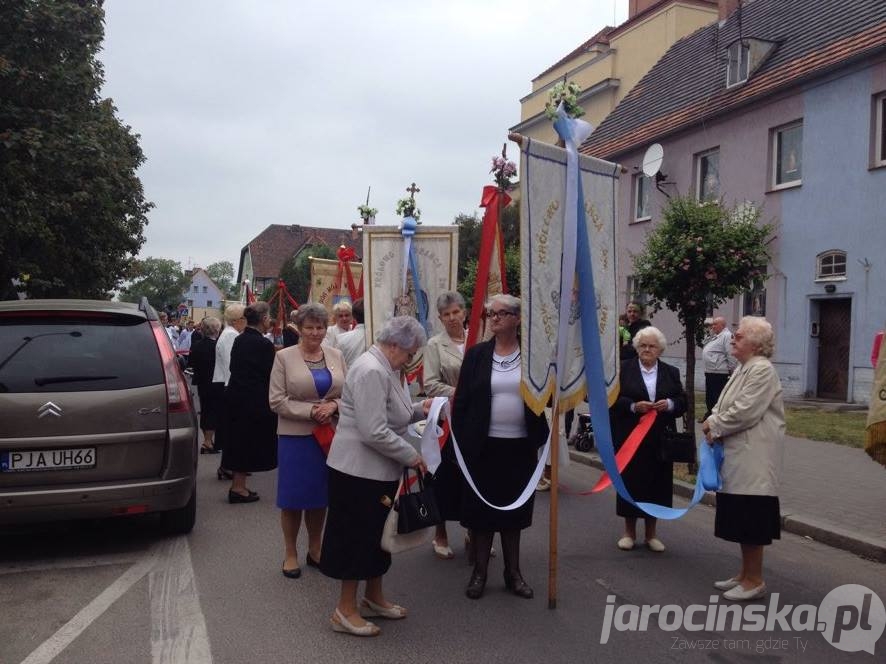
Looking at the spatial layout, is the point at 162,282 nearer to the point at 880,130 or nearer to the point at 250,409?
the point at 880,130

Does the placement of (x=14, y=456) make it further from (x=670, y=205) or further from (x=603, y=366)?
(x=670, y=205)

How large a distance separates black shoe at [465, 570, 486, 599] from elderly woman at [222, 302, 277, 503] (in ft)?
9.55

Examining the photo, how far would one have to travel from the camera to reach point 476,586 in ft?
16.7

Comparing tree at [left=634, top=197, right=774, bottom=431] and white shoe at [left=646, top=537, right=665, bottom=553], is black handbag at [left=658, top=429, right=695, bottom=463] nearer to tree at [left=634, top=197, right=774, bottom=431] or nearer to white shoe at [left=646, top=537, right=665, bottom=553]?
white shoe at [left=646, top=537, right=665, bottom=553]

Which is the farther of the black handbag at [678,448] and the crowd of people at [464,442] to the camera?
the black handbag at [678,448]

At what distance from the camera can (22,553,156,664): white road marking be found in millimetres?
4129

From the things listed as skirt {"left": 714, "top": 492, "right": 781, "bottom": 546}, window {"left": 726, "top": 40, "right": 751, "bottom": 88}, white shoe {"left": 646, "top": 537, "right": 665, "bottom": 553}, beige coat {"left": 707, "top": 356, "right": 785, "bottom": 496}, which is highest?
window {"left": 726, "top": 40, "right": 751, "bottom": 88}

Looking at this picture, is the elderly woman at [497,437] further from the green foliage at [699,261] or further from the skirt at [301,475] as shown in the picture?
the green foliage at [699,261]

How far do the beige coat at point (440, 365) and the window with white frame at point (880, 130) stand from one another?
14156mm

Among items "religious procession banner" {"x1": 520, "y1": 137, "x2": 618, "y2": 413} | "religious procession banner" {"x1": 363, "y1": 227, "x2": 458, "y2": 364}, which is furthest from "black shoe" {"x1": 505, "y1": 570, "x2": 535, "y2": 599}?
"religious procession banner" {"x1": 363, "y1": 227, "x2": 458, "y2": 364}

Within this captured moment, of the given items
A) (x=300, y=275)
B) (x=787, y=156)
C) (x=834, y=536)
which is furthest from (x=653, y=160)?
(x=300, y=275)

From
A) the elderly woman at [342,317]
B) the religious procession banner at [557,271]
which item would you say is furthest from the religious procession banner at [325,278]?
the religious procession banner at [557,271]

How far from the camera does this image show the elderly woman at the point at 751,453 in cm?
505

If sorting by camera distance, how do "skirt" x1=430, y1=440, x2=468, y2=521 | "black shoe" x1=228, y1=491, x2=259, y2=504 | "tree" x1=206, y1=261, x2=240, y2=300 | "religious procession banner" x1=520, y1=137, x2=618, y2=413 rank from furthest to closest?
"tree" x1=206, y1=261, x2=240, y2=300 → "black shoe" x1=228, y1=491, x2=259, y2=504 → "skirt" x1=430, y1=440, x2=468, y2=521 → "religious procession banner" x1=520, y1=137, x2=618, y2=413
